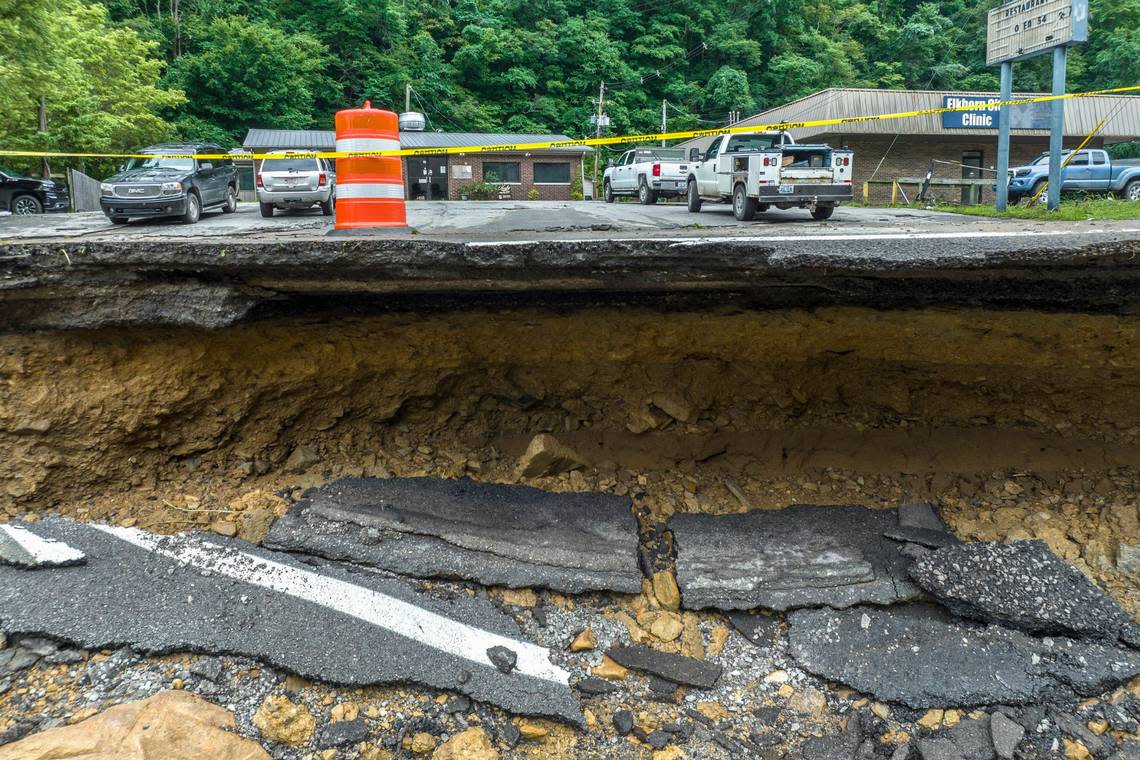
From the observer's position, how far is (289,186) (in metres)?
13.1

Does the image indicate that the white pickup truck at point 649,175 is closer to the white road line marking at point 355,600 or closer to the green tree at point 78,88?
the green tree at point 78,88

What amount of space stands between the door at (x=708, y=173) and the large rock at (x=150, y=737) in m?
11.1

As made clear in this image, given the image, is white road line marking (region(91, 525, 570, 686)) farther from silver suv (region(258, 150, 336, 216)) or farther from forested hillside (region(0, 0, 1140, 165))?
forested hillside (region(0, 0, 1140, 165))

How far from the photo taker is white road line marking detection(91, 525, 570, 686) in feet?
10.2

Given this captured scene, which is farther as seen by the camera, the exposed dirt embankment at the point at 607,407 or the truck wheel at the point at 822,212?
the truck wheel at the point at 822,212

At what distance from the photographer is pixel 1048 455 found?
3857mm

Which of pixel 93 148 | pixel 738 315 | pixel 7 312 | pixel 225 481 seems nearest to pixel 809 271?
pixel 738 315

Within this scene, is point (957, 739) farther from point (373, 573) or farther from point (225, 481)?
point (225, 481)

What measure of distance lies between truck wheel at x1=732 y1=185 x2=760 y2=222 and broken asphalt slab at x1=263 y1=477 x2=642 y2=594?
8.01m

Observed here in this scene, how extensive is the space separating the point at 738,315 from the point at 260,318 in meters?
2.35

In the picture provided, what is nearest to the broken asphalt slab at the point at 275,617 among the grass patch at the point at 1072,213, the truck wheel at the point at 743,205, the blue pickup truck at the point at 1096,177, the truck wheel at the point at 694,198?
the grass patch at the point at 1072,213

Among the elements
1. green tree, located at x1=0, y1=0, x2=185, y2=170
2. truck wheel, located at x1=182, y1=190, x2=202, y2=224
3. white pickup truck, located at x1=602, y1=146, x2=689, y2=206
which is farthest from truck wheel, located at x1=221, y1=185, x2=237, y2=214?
white pickup truck, located at x1=602, y1=146, x2=689, y2=206

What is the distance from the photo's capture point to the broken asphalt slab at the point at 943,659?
304 centimetres

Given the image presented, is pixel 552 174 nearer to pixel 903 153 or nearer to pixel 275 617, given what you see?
pixel 903 153
